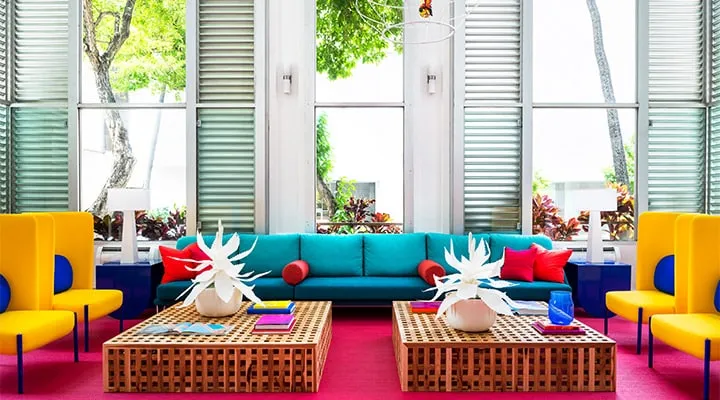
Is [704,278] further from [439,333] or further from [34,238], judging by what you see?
[34,238]

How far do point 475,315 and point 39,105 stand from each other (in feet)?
19.0

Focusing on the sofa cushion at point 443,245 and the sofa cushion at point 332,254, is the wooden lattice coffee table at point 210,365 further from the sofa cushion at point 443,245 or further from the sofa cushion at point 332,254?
the sofa cushion at point 443,245

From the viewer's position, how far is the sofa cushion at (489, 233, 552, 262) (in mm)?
5996

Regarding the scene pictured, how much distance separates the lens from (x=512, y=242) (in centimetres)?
604

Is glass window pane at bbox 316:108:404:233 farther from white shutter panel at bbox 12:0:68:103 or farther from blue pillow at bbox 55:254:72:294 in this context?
white shutter panel at bbox 12:0:68:103

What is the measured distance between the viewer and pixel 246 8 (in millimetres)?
6496

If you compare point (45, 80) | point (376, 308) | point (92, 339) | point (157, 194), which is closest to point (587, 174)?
point (376, 308)

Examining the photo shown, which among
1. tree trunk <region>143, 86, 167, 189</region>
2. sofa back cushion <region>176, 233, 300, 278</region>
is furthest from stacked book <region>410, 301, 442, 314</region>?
tree trunk <region>143, 86, 167, 189</region>

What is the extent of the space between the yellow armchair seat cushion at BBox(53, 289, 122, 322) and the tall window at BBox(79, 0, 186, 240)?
1687mm

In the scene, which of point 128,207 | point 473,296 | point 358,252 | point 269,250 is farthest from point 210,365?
point 128,207

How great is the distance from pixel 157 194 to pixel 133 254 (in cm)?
100

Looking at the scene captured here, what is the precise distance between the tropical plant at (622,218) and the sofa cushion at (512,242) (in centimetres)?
100

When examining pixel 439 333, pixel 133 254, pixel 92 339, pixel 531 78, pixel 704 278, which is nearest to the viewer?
pixel 439 333

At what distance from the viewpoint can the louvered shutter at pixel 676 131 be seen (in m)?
6.57
